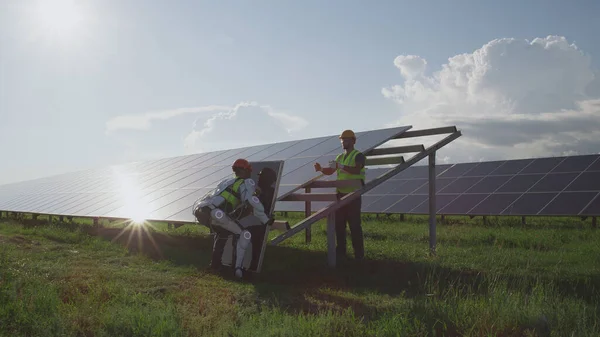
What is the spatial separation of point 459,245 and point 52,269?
27.2 ft

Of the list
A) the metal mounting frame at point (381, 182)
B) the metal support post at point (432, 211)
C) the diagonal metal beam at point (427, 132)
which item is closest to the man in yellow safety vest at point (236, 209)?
the metal mounting frame at point (381, 182)

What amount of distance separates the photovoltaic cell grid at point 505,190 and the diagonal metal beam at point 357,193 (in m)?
6.09

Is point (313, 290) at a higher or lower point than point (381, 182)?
lower

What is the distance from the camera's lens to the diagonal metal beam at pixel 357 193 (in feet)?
27.0

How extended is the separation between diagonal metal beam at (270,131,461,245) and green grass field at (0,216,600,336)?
0.75 metres

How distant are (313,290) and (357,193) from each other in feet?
7.25

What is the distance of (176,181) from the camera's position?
50.8ft

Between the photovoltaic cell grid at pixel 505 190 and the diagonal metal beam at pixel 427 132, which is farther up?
the diagonal metal beam at pixel 427 132

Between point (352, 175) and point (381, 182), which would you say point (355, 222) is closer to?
point (352, 175)

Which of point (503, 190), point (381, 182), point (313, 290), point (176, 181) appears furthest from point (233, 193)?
point (503, 190)

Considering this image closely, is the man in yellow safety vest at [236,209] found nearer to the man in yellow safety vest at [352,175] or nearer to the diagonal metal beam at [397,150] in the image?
the man in yellow safety vest at [352,175]

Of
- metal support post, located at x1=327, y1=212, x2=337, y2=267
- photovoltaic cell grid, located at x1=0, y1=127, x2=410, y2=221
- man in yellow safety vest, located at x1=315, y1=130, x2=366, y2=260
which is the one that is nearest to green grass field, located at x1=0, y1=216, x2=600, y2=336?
metal support post, located at x1=327, y1=212, x2=337, y2=267

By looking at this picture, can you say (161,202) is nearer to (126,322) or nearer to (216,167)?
(216,167)

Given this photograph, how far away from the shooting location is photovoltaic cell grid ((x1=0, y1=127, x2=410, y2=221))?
1168 centimetres
